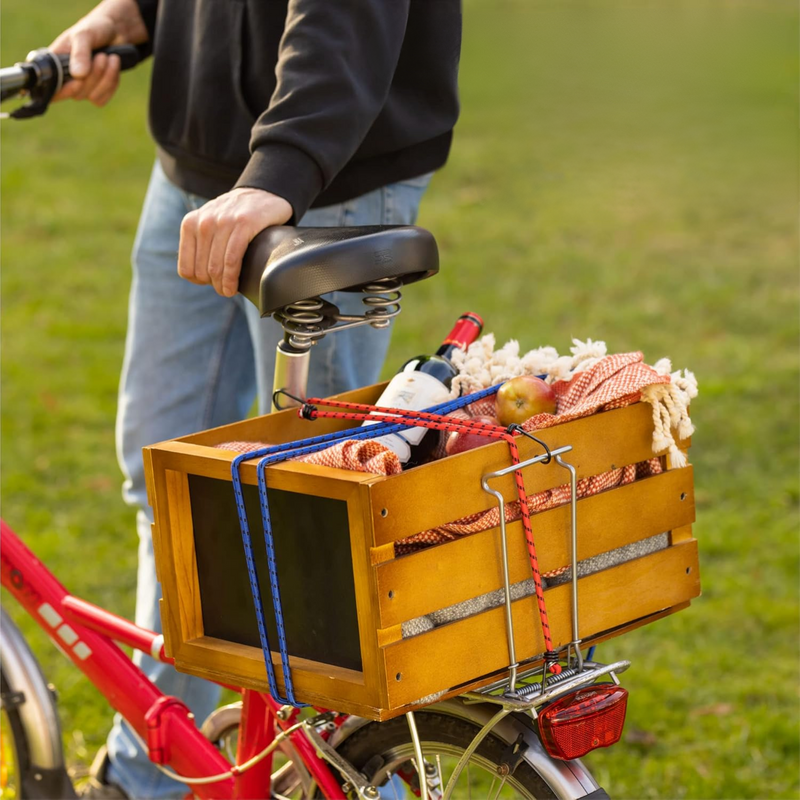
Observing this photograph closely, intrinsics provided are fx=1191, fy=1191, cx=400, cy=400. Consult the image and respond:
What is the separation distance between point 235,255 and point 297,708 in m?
0.64

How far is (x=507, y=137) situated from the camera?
974 cm

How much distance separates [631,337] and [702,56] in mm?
6089

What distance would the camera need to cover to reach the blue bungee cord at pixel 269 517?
4.81 feet

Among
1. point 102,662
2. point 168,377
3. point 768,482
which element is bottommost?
point 768,482

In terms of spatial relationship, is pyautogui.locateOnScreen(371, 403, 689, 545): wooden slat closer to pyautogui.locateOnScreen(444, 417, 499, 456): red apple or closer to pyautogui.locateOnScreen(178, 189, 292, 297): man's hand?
pyautogui.locateOnScreen(444, 417, 499, 456): red apple

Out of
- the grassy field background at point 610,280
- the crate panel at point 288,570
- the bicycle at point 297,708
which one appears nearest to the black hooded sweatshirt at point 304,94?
the bicycle at point 297,708

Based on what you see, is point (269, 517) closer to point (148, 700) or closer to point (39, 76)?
point (148, 700)

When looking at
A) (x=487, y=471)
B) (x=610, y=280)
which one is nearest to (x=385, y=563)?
(x=487, y=471)

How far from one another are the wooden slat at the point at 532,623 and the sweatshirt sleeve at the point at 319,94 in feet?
2.13

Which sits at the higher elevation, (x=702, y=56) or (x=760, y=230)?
(x=702, y=56)

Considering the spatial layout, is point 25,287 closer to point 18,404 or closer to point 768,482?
point 18,404

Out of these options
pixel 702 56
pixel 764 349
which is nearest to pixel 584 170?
pixel 702 56

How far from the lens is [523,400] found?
163cm

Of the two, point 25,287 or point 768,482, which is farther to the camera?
point 25,287
